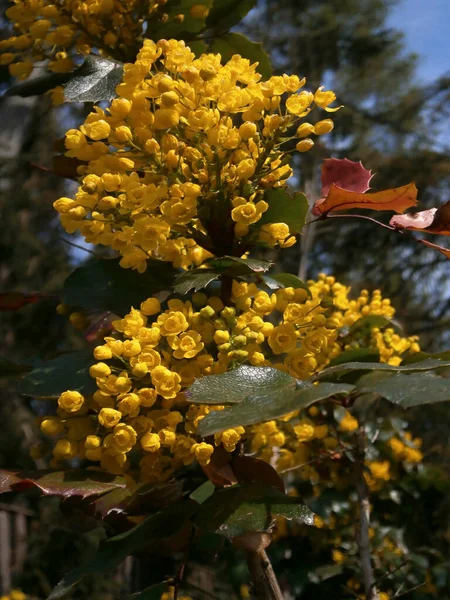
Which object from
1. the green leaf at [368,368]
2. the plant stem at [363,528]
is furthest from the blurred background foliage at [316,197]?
the green leaf at [368,368]

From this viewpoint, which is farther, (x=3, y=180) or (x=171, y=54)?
(x=3, y=180)

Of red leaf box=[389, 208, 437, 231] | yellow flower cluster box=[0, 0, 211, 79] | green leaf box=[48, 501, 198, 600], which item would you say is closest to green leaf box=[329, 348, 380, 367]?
red leaf box=[389, 208, 437, 231]

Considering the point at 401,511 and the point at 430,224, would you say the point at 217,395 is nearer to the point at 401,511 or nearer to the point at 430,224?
the point at 430,224

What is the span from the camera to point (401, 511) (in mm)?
1709

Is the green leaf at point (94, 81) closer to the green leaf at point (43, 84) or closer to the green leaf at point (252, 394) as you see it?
the green leaf at point (43, 84)

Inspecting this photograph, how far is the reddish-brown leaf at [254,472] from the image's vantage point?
30.5 inches

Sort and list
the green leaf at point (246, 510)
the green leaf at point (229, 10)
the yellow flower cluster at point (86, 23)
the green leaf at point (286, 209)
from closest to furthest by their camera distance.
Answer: the green leaf at point (246, 510) < the green leaf at point (286, 209) < the yellow flower cluster at point (86, 23) < the green leaf at point (229, 10)

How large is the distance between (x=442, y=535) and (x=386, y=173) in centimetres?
491

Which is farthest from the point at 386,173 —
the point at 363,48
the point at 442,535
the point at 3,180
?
the point at 442,535

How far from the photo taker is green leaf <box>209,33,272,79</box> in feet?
3.23

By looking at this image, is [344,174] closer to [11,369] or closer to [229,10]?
[229,10]

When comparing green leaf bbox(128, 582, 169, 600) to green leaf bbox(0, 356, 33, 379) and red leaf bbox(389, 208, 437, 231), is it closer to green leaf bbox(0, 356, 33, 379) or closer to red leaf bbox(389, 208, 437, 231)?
green leaf bbox(0, 356, 33, 379)

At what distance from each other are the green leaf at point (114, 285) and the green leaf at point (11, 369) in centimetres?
12

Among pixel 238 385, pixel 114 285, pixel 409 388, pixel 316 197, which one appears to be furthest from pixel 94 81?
pixel 316 197
